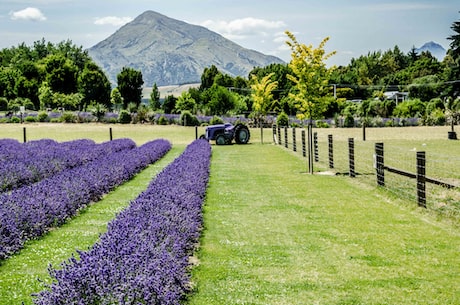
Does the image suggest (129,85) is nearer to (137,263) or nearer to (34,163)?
(34,163)

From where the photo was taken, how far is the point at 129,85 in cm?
8425

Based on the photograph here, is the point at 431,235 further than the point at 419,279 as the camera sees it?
Yes

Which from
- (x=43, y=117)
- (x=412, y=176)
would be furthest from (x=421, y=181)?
(x=43, y=117)

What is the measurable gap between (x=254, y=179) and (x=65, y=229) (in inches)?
311

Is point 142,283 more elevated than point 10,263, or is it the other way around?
point 142,283

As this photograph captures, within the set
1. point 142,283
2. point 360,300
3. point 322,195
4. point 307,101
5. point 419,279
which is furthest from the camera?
point 307,101

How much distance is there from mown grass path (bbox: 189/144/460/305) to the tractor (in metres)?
20.4

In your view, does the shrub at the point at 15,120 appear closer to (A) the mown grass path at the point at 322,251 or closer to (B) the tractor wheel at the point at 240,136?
(B) the tractor wheel at the point at 240,136

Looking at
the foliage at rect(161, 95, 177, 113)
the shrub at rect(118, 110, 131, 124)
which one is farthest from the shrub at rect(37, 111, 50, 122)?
the foliage at rect(161, 95, 177, 113)

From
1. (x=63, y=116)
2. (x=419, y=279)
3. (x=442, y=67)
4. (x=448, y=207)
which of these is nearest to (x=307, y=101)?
(x=448, y=207)

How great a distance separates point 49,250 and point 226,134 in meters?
26.4

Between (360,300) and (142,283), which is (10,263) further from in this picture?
(360,300)

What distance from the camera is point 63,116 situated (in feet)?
177

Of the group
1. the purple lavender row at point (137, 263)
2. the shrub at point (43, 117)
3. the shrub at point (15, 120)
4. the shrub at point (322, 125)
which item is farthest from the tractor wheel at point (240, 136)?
the shrub at point (15, 120)
